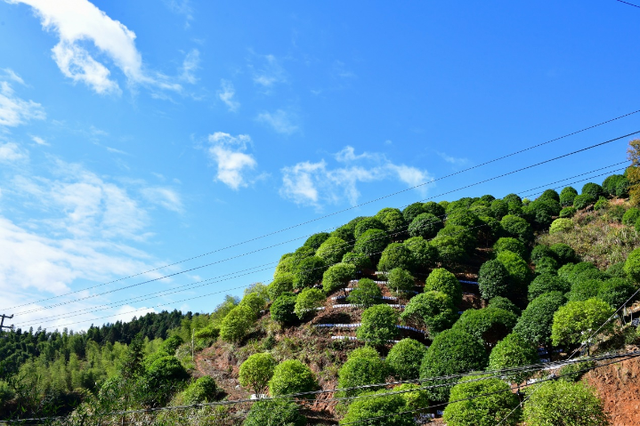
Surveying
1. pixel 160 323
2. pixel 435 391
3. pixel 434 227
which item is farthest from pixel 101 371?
pixel 435 391

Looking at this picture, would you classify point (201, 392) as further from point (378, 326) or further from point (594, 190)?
point (594, 190)

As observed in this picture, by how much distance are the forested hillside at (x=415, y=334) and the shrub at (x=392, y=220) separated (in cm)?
17

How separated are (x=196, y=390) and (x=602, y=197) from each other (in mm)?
42356

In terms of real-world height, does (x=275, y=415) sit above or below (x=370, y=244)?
below

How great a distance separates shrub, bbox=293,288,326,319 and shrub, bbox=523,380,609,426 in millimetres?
16292

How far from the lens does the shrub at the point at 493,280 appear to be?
3009 centimetres

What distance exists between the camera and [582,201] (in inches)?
1770

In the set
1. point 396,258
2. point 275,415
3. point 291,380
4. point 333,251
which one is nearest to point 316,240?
point 333,251

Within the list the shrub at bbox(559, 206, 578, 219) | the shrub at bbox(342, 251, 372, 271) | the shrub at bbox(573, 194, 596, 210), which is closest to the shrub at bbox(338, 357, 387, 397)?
the shrub at bbox(342, 251, 372, 271)

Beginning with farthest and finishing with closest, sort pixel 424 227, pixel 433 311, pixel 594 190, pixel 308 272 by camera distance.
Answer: pixel 594 190
pixel 424 227
pixel 308 272
pixel 433 311

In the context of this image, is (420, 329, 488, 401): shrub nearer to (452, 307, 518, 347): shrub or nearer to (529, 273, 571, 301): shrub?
(452, 307, 518, 347): shrub

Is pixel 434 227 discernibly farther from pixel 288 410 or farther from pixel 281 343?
pixel 288 410

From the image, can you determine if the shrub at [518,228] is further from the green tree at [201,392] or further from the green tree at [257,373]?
the green tree at [201,392]

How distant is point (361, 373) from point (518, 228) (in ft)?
85.1
